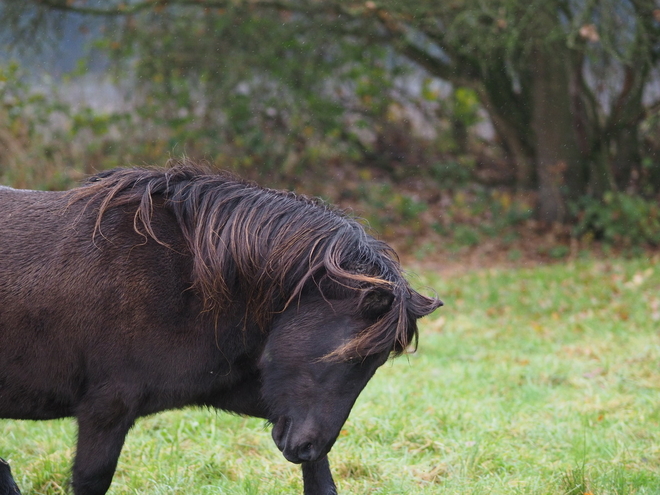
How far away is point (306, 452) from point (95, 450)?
0.80 metres

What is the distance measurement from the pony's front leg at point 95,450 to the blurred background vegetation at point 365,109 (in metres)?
8.68

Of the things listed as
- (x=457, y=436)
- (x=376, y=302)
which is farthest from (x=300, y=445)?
(x=457, y=436)

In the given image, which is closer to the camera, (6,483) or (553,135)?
(6,483)

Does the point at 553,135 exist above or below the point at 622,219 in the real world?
above

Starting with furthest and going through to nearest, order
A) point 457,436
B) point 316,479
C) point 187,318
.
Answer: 1. point 457,436
2. point 316,479
3. point 187,318

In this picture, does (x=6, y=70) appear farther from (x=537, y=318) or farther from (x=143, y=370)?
(x=143, y=370)

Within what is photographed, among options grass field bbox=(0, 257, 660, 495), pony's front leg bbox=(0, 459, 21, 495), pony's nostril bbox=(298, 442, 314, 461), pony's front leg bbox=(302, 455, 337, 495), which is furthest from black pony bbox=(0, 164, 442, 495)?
grass field bbox=(0, 257, 660, 495)

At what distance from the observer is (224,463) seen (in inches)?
155

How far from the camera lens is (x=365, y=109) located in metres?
13.7

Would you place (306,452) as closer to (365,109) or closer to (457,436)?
(457,436)

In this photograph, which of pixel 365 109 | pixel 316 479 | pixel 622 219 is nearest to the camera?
pixel 316 479

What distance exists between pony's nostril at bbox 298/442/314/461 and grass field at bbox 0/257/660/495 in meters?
0.86

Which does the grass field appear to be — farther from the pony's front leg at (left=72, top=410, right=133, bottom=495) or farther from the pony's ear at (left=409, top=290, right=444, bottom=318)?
the pony's ear at (left=409, top=290, right=444, bottom=318)

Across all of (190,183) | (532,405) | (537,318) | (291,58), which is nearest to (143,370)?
(190,183)
